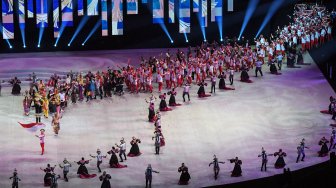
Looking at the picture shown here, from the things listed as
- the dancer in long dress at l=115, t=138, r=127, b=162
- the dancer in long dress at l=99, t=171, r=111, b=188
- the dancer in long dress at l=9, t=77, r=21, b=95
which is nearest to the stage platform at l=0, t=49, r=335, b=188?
the dancer in long dress at l=9, t=77, r=21, b=95

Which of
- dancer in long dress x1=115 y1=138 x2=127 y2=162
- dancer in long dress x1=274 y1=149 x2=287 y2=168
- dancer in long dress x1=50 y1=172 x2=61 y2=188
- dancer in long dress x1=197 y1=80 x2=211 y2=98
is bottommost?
dancer in long dress x1=50 y1=172 x2=61 y2=188

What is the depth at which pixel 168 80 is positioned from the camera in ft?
135

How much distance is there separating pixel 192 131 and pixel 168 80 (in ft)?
17.1

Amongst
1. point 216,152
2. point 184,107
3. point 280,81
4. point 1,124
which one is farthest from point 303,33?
point 1,124

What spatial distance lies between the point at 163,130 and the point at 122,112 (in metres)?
2.91

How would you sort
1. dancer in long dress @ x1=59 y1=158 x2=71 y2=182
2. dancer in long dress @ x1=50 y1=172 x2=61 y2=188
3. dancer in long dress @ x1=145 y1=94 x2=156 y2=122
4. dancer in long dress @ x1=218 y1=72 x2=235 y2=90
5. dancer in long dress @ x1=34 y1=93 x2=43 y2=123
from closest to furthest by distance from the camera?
1. dancer in long dress @ x1=50 y1=172 x2=61 y2=188
2. dancer in long dress @ x1=59 y1=158 x2=71 y2=182
3. dancer in long dress @ x1=145 y1=94 x2=156 y2=122
4. dancer in long dress @ x1=34 y1=93 x2=43 y2=123
5. dancer in long dress @ x1=218 y1=72 x2=235 y2=90

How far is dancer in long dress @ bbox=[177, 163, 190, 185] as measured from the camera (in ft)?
103

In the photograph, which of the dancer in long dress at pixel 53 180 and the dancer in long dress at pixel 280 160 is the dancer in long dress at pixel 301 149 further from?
the dancer in long dress at pixel 53 180

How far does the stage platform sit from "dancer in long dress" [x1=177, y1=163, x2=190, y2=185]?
0.24 meters

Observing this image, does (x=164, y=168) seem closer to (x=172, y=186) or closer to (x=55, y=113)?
(x=172, y=186)

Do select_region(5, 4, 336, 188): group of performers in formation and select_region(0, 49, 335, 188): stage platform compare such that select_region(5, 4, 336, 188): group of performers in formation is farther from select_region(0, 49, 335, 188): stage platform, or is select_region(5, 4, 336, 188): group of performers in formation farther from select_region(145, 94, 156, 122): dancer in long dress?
select_region(0, 49, 335, 188): stage platform

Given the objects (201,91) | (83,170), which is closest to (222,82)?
(201,91)

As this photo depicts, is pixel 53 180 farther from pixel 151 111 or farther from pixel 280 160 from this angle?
pixel 280 160

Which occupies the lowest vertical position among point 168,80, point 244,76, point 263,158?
point 263,158
